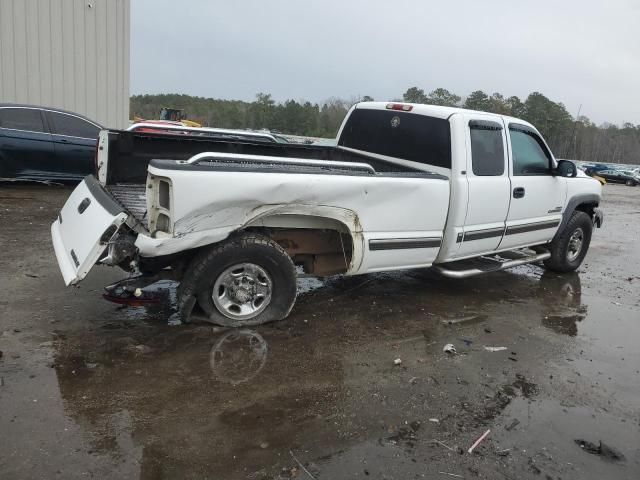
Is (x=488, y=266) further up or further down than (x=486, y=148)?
further down

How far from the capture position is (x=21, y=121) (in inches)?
391

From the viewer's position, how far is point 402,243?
15.9ft

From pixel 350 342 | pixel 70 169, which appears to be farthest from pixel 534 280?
pixel 70 169

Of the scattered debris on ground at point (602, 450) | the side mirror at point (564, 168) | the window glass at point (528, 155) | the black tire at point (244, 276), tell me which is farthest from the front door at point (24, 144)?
the scattered debris on ground at point (602, 450)

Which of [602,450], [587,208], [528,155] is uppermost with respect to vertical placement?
[528,155]

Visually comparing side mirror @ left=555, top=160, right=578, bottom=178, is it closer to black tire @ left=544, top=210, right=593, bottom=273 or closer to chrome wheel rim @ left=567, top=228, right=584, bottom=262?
black tire @ left=544, top=210, right=593, bottom=273

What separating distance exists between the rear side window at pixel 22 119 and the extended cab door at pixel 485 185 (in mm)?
8311

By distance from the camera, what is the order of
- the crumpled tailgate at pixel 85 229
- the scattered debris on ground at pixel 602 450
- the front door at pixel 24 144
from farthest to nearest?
the front door at pixel 24 144, the crumpled tailgate at pixel 85 229, the scattered debris on ground at pixel 602 450

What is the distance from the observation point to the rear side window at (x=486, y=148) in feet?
17.6

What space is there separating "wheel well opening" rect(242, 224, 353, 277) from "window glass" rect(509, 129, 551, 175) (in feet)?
7.64

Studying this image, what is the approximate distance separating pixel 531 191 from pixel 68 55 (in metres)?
14.1

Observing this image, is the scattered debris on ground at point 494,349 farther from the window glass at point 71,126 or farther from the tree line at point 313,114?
the tree line at point 313,114

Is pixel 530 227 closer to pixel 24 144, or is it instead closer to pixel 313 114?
pixel 24 144

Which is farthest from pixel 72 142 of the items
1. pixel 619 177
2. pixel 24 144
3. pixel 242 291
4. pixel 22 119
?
pixel 619 177
